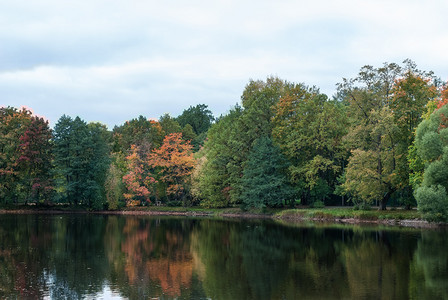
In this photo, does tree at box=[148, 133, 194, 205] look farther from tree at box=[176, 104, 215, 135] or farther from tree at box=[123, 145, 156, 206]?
tree at box=[176, 104, 215, 135]

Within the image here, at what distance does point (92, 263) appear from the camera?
94.9ft

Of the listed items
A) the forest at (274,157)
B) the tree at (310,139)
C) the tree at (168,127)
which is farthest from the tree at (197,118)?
the tree at (310,139)

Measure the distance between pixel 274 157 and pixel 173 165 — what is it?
19951 millimetres

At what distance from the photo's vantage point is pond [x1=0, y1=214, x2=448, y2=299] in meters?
21.2

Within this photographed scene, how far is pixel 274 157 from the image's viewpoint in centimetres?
6769

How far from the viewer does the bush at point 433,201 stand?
44662mm

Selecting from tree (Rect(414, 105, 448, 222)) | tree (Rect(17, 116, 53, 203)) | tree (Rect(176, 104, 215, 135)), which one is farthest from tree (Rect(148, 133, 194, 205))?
tree (Rect(176, 104, 215, 135))

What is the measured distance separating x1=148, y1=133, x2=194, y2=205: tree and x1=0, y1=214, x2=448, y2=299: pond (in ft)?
107

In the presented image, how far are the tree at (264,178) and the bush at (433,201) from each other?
23.0 m

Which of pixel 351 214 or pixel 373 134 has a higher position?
pixel 373 134

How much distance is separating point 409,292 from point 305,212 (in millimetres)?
42091

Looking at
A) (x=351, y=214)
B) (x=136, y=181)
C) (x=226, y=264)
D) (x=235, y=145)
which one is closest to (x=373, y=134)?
(x=351, y=214)

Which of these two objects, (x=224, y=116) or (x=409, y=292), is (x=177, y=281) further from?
(x=224, y=116)

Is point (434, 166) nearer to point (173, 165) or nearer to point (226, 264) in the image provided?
point (226, 264)
